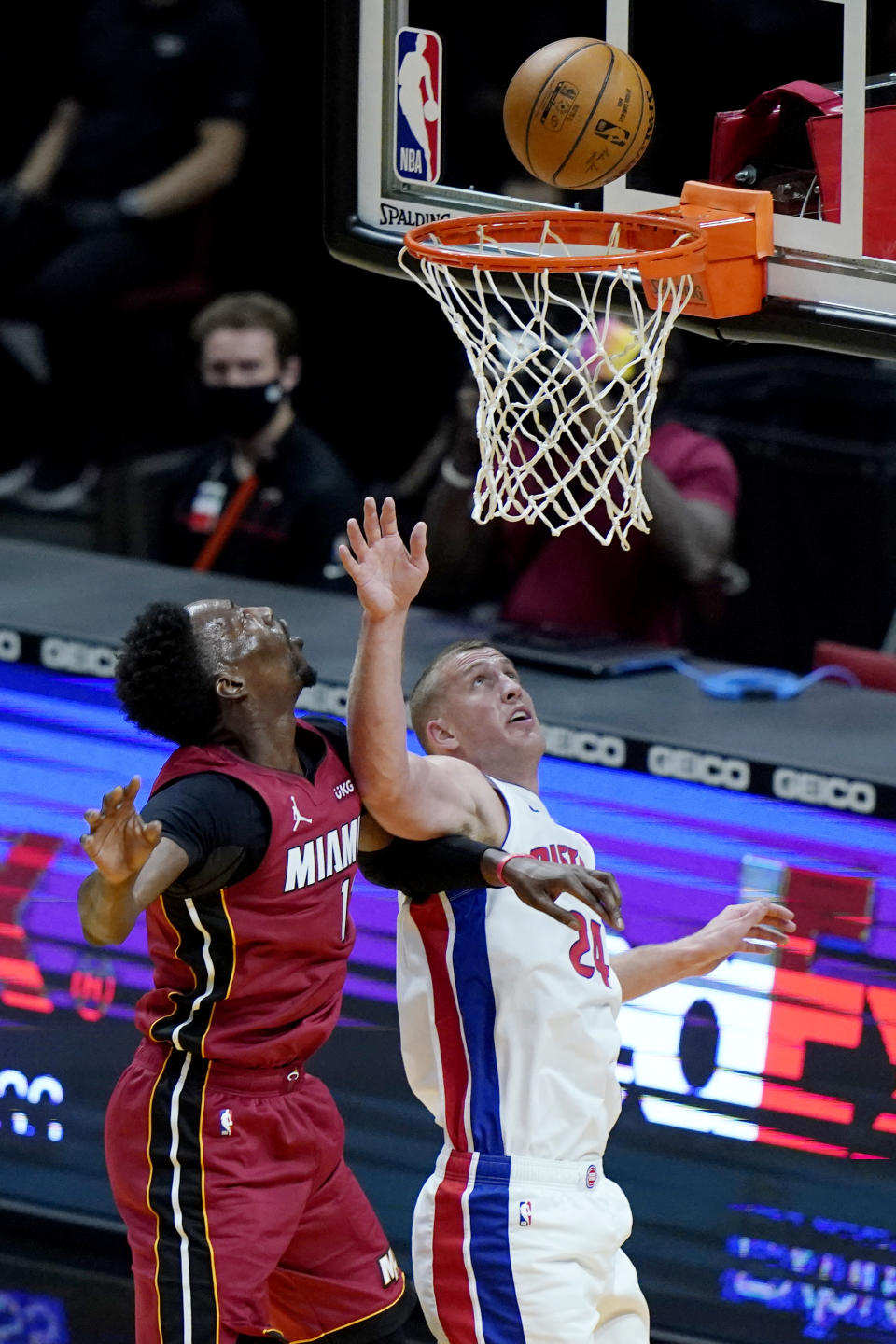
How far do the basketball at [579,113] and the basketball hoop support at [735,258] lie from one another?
0.54 ft

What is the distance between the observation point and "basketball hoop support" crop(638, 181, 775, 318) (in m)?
3.85

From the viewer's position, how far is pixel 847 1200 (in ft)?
14.6

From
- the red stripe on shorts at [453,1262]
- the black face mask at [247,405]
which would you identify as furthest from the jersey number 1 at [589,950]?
the black face mask at [247,405]

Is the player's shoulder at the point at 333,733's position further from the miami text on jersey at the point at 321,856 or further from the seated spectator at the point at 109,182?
the seated spectator at the point at 109,182

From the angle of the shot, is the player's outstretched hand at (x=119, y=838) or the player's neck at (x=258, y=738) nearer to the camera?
the player's outstretched hand at (x=119, y=838)

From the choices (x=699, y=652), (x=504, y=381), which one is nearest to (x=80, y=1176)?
(x=504, y=381)

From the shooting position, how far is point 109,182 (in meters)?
8.30

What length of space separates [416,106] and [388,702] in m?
1.64

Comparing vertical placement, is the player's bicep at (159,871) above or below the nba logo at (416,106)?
below

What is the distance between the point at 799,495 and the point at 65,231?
11.2 feet

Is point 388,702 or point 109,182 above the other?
point 109,182

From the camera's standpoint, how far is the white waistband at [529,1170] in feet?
11.6

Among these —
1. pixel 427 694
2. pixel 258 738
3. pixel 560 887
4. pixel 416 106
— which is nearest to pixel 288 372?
pixel 416 106

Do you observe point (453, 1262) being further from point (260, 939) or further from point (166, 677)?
point (166, 677)
